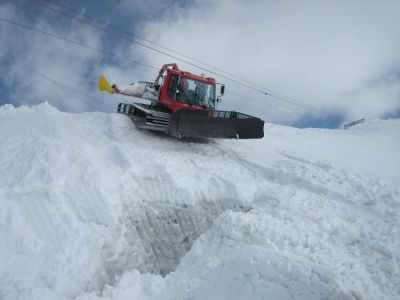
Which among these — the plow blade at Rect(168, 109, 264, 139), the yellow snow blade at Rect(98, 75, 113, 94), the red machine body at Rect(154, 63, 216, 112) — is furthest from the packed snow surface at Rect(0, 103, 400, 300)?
the yellow snow blade at Rect(98, 75, 113, 94)

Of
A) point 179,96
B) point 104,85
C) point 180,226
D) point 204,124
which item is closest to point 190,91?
point 179,96

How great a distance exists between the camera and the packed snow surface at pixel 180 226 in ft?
15.9

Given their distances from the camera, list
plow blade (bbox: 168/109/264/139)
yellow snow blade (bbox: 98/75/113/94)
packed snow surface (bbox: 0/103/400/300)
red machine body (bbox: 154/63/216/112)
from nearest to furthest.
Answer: packed snow surface (bbox: 0/103/400/300) → plow blade (bbox: 168/109/264/139) → red machine body (bbox: 154/63/216/112) → yellow snow blade (bbox: 98/75/113/94)

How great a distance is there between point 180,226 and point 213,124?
14.1ft

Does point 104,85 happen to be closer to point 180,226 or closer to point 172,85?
point 172,85

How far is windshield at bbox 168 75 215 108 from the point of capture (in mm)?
11289

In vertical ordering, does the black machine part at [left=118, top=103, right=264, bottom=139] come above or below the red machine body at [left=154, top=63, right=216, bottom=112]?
below

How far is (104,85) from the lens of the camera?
1673 centimetres

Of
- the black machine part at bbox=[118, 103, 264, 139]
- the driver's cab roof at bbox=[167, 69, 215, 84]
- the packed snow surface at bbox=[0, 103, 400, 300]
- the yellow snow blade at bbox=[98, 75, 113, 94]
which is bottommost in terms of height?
the packed snow surface at bbox=[0, 103, 400, 300]

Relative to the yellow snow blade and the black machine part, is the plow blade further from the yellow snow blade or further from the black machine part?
the yellow snow blade

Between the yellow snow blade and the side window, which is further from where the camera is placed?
the yellow snow blade

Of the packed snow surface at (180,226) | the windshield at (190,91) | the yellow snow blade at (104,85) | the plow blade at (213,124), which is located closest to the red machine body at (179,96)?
the windshield at (190,91)

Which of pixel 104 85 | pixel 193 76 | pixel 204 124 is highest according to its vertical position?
pixel 193 76

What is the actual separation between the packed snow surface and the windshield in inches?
115
